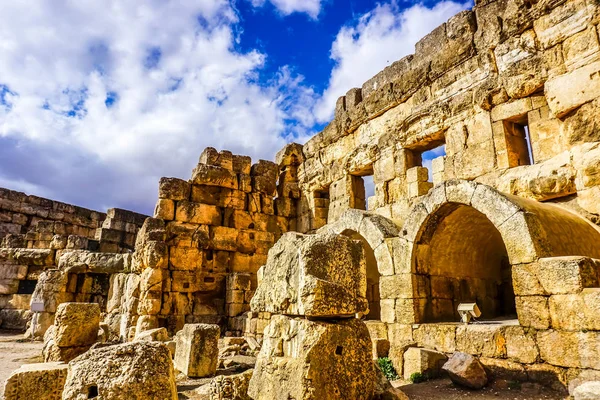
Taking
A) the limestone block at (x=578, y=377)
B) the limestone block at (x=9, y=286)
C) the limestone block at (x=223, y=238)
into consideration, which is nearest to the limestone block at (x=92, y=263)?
the limestone block at (x=223, y=238)

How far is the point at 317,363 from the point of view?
314cm

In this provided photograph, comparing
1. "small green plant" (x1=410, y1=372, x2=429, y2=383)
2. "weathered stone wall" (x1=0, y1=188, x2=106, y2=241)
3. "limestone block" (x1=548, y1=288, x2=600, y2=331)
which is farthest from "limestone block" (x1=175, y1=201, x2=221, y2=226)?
"weathered stone wall" (x1=0, y1=188, x2=106, y2=241)

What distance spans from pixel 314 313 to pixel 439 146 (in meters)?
6.03

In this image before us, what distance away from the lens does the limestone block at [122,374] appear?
2855 mm

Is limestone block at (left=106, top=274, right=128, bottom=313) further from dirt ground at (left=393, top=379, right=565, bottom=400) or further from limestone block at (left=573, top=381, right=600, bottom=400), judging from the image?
limestone block at (left=573, top=381, right=600, bottom=400)

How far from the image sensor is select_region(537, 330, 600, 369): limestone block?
3926 mm

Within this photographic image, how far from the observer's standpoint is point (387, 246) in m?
6.52

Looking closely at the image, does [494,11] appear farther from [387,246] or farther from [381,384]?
[381,384]

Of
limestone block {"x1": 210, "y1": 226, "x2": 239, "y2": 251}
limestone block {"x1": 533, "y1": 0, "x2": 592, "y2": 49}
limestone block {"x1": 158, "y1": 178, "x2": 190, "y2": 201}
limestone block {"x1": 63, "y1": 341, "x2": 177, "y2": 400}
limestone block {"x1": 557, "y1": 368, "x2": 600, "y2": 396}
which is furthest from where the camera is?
limestone block {"x1": 210, "y1": 226, "x2": 239, "y2": 251}

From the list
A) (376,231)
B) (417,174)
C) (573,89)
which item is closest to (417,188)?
(417,174)

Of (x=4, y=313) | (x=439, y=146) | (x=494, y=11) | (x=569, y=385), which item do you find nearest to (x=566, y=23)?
(x=494, y=11)

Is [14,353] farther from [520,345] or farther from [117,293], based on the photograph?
[520,345]

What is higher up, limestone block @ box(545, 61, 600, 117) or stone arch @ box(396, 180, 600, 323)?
limestone block @ box(545, 61, 600, 117)

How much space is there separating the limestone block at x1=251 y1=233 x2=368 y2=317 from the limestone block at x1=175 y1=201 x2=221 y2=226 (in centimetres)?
633
